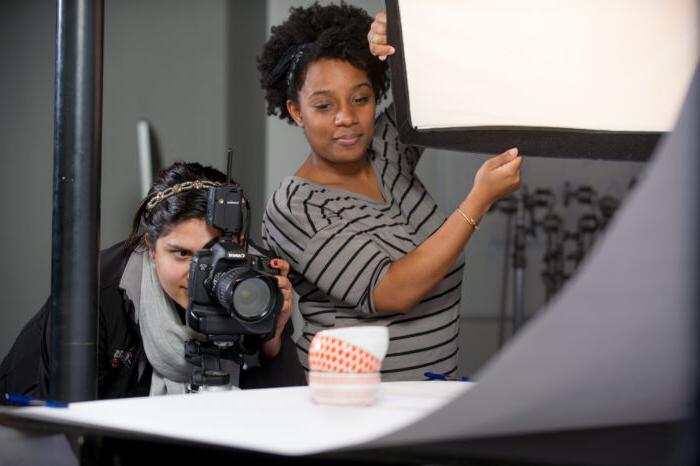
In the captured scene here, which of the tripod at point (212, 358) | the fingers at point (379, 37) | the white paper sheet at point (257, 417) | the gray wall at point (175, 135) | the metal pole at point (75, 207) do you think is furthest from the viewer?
the gray wall at point (175, 135)

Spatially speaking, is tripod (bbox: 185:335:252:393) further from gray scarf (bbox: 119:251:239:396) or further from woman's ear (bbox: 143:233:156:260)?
woman's ear (bbox: 143:233:156:260)

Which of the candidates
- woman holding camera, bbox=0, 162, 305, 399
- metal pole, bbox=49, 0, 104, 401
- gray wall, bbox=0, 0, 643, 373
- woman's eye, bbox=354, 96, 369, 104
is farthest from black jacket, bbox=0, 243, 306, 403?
gray wall, bbox=0, 0, 643, 373

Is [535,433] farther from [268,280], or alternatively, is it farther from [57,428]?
[268,280]

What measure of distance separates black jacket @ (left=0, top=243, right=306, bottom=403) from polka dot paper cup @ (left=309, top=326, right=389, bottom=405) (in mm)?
583

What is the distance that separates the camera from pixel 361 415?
51 centimetres

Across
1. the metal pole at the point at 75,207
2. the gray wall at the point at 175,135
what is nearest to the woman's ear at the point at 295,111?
the metal pole at the point at 75,207

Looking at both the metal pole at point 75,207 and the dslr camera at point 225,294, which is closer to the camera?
the metal pole at point 75,207

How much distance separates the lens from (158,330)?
44.5 inches

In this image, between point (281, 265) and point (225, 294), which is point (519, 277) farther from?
point (225, 294)

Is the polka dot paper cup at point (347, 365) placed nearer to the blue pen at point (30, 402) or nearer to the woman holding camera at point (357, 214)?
the blue pen at point (30, 402)

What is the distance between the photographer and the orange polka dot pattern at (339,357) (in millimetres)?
573

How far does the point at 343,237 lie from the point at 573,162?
170 centimetres

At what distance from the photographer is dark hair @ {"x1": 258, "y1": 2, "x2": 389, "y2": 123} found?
126 cm

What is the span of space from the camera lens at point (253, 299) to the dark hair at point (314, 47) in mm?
450
